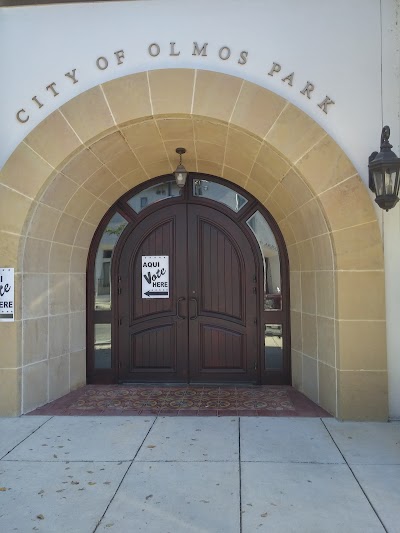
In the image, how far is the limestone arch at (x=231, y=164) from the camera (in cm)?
462

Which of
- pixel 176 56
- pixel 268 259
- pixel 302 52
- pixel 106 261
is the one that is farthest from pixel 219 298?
pixel 302 52

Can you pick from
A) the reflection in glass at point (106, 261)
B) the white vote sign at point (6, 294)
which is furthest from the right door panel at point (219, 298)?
the white vote sign at point (6, 294)

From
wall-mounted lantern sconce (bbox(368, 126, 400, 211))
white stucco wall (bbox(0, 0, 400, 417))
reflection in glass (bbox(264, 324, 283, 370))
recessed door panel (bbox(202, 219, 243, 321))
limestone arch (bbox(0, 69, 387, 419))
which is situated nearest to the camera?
wall-mounted lantern sconce (bbox(368, 126, 400, 211))

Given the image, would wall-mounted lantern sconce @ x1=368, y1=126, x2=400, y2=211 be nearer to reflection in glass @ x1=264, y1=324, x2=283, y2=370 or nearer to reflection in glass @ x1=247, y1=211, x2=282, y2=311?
reflection in glass @ x1=247, y1=211, x2=282, y2=311

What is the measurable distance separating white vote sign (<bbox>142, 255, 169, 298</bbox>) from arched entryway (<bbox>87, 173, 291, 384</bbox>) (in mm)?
15

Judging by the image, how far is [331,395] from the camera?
482cm

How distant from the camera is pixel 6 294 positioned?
15.9ft

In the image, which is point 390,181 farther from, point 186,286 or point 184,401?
point 184,401

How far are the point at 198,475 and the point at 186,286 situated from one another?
3.08m

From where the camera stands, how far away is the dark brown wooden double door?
20.3ft

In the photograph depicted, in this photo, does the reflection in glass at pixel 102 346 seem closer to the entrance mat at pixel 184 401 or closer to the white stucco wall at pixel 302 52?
the entrance mat at pixel 184 401

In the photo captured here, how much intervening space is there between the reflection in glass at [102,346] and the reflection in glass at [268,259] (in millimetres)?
2336

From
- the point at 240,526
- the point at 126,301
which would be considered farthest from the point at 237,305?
the point at 240,526

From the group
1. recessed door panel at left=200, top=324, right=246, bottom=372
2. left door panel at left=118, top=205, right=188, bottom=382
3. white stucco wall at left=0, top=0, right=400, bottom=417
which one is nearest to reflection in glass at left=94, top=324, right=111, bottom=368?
left door panel at left=118, top=205, right=188, bottom=382
